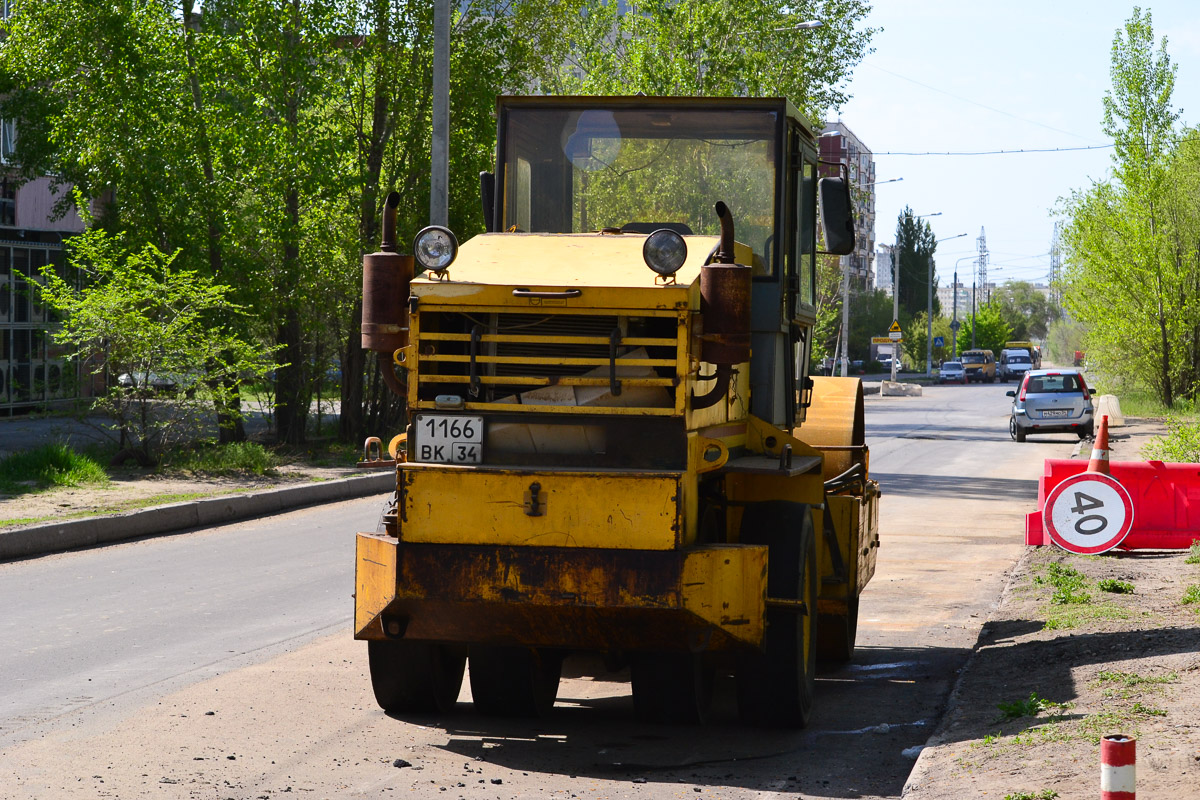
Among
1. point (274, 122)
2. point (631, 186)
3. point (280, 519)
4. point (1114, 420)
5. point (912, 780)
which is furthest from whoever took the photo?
point (1114, 420)

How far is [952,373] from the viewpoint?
86812 millimetres

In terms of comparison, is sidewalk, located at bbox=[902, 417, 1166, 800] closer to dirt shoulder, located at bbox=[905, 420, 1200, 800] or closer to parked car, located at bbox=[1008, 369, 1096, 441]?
dirt shoulder, located at bbox=[905, 420, 1200, 800]

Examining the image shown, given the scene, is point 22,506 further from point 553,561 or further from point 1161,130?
point 1161,130

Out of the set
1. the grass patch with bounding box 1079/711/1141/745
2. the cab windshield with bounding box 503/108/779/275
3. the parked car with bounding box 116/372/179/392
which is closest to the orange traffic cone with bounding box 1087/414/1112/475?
the cab windshield with bounding box 503/108/779/275

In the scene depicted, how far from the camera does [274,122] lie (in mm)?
23016

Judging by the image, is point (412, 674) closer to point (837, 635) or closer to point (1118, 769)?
point (837, 635)

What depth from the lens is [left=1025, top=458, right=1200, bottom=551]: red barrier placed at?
12039 mm

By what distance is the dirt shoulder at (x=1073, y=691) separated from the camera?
5.29 meters

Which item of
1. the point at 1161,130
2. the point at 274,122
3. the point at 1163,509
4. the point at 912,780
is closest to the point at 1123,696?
the point at 912,780

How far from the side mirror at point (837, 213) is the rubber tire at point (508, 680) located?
106 inches

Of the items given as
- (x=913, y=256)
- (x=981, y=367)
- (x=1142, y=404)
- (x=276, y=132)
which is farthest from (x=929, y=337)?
(x=276, y=132)

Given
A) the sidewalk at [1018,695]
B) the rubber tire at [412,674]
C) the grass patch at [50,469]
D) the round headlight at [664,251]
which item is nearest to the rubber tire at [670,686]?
the rubber tire at [412,674]

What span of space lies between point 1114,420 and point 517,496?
96.7ft

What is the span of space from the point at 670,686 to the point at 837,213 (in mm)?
2670
